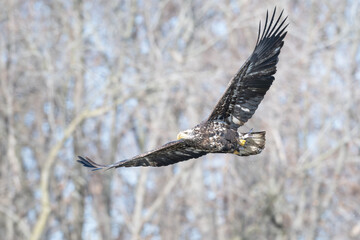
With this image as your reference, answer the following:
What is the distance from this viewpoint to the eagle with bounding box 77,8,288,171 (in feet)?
27.0

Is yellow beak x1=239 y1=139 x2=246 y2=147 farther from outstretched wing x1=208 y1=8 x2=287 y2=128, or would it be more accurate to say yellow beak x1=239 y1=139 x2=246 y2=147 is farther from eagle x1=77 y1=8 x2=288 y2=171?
outstretched wing x1=208 y1=8 x2=287 y2=128

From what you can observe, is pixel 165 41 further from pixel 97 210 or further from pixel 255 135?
pixel 255 135

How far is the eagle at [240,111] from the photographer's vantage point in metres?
8.23

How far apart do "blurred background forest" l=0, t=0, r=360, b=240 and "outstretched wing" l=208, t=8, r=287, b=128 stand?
5448 millimetres

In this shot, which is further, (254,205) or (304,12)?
(304,12)

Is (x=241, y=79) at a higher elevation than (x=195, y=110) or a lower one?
→ lower

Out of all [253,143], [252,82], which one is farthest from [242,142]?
[252,82]

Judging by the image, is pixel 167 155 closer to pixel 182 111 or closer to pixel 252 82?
pixel 252 82

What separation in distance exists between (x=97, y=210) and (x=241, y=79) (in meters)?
10.2

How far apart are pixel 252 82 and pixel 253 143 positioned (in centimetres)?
67

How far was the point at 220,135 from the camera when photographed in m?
8.24

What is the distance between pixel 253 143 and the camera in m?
8.34

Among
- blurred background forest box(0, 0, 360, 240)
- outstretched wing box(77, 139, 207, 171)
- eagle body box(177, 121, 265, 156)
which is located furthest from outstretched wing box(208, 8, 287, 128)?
blurred background forest box(0, 0, 360, 240)

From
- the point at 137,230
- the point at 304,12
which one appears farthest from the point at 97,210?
the point at 304,12
